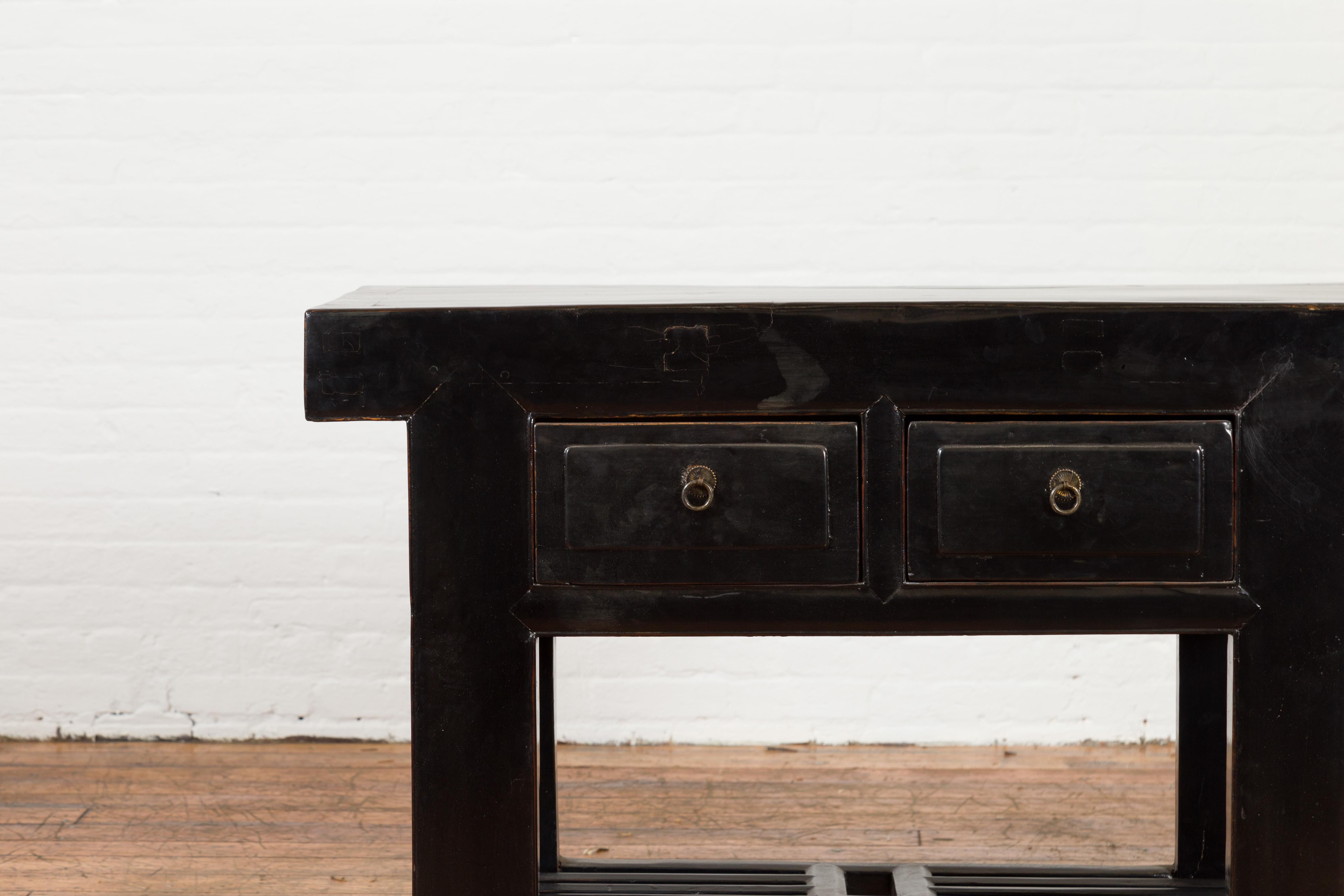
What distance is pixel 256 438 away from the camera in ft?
8.52

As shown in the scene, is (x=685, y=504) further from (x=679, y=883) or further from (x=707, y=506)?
(x=679, y=883)

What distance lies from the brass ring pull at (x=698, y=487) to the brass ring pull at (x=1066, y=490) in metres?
0.35

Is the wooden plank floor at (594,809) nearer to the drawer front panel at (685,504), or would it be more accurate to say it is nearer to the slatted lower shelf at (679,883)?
the slatted lower shelf at (679,883)

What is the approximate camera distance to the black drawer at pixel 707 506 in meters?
1.22

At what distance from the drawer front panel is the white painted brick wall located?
1.39 m

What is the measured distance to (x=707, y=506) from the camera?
3.99 ft

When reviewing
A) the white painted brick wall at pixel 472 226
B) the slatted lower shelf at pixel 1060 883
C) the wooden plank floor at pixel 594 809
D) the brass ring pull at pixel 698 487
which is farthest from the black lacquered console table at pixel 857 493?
the white painted brick wall at pixel 472 226

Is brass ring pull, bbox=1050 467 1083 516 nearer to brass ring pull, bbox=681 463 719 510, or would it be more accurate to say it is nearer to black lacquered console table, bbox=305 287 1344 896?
black lacquered console table, bbox=305 287 1344 896

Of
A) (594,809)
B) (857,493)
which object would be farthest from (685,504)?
(594,809)

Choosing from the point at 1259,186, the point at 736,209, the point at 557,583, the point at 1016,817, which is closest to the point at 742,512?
the point at 557,583

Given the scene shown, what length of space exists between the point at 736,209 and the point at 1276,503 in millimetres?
1528

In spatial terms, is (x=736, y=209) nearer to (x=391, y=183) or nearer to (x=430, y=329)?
(x=391, y=183)

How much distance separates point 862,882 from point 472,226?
158 centimetres

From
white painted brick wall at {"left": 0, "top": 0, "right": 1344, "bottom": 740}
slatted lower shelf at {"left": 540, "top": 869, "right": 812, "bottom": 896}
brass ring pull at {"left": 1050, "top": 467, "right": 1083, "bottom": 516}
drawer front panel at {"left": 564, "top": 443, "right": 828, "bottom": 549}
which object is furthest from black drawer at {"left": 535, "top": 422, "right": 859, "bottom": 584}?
white painted brick wall at {"left": 0, "top": 0, "right": 1344, "bottom": 740}
